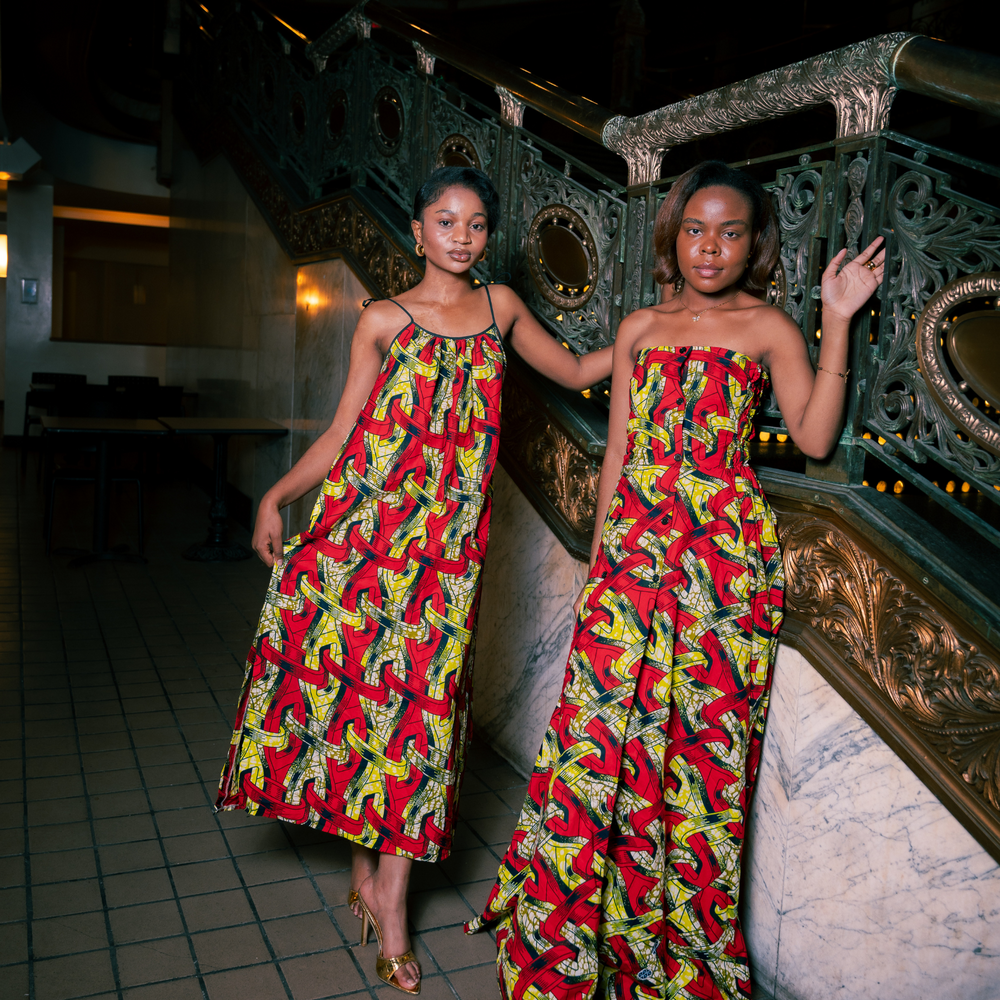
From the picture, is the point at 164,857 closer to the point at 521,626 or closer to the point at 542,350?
the point at 521,626

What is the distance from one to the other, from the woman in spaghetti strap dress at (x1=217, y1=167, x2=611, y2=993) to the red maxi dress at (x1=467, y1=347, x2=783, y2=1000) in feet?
1.13

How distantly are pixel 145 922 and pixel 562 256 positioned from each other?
2.24 metres

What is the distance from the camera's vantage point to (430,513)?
2.21 metres

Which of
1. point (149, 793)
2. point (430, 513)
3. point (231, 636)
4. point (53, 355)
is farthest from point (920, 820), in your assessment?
point (53, 355)

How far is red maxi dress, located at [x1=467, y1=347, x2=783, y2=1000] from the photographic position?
1.88 metres

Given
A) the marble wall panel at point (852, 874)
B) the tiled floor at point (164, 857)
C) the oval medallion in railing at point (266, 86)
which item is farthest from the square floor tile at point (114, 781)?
the oval medallion in railing at point (266, 86)

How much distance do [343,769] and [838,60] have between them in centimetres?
191

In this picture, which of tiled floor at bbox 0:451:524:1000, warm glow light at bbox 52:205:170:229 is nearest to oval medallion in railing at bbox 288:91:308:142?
tiled floor at bbox 0:451:524:1000

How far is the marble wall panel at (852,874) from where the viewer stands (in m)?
1.63

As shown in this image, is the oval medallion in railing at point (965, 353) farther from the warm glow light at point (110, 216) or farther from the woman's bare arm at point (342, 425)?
the warm glow light at point (110, 216)

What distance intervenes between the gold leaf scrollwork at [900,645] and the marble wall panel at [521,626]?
992mm

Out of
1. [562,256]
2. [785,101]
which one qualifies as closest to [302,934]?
[562,256]

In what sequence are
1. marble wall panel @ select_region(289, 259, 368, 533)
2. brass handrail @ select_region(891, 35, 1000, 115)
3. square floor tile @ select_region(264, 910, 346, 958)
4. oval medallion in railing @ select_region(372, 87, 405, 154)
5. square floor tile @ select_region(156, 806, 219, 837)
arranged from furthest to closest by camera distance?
marble wall panel @ select_region(289, 259, 368, 533) < oval medallion in railing @ select_region(372, 87, 405, 154) < square floor tile @ select_region(156, 806, 219, 837) < square floor tile @ select_region(264, 910, 346, 958) < brass handrail @ select_region(891, 35, 1000, 115)

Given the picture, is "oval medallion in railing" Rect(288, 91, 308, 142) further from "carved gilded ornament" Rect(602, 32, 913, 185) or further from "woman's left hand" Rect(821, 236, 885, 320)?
"woman's left hand" Rect(821, 236, 885, 320)
